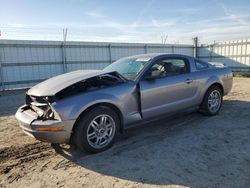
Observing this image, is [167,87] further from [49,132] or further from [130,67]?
[49,132]

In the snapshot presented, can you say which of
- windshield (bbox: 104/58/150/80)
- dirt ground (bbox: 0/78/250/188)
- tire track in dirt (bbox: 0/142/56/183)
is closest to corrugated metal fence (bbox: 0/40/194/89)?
dirt ground (bbox: 0/78/250/188)

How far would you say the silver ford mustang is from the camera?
3.52 metres

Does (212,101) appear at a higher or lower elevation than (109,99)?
lower

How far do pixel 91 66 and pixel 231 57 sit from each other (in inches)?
383

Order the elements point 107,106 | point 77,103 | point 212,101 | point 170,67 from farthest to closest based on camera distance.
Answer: point 212,101 → point 170,67 → point 107,106 → point 77,103

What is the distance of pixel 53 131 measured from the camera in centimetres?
345

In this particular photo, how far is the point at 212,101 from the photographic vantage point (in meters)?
5.73

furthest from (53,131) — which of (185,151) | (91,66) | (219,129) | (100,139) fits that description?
(91,66)

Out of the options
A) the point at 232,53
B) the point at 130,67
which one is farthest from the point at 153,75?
the point at 232,53

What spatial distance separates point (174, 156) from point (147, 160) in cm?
44

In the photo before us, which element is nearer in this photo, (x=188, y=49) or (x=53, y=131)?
(x=53, y=131)

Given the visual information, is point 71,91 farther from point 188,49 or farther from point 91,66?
point 188,49

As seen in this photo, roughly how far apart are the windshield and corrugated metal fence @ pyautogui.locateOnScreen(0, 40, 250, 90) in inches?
342

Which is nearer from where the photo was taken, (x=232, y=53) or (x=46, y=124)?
(x=46, y=124)
